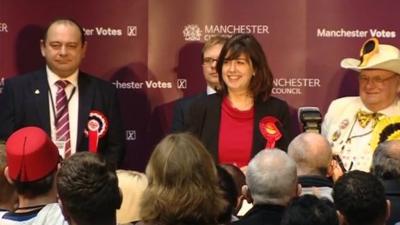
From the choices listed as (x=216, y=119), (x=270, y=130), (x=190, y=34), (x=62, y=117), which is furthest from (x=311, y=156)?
(x=190, y=34)

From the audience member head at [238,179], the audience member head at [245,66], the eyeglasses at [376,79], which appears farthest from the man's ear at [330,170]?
the eyeglasses at [376,79]

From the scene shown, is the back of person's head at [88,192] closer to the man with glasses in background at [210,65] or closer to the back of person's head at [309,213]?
the back of person's head at [309,213]

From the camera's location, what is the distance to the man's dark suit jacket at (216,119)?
516 centimetres

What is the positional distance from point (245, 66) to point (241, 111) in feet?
0.87

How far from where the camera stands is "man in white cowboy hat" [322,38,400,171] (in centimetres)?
543

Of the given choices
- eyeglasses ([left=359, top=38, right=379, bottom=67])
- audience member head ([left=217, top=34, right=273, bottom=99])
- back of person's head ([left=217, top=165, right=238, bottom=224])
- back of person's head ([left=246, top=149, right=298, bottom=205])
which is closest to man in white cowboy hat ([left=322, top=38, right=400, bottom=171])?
eyeglasses ([left=359, top=38, right=379, bottom=67])

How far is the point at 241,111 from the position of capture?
17.1 ft

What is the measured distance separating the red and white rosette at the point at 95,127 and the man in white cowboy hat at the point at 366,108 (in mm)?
1424

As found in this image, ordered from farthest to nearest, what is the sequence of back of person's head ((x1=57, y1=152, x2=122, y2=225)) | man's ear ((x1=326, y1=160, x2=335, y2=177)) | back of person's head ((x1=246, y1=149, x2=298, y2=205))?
1. man's ear ((x1=326, y1=160, x2=335, y2=177))
2. back of person's head ((x1=246, y1=149, x2=298, y2=205))
3. back of person's head ((x1=57, y1=152, x2=122, y2=225))

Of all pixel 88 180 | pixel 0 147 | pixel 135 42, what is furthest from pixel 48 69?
pixel 88 180

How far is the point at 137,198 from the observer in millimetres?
3533

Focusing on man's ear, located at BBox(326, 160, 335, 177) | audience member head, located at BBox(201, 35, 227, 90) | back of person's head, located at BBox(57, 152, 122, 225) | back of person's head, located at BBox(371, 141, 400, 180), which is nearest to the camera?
Answer: back of person's head, located at BBox(57, 152, 122, 225)

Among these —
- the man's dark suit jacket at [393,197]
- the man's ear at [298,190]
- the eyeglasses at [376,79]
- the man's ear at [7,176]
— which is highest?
the eyeglasses at [376,79]

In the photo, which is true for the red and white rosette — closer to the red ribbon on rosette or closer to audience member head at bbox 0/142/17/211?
the red ribbon on rosette
